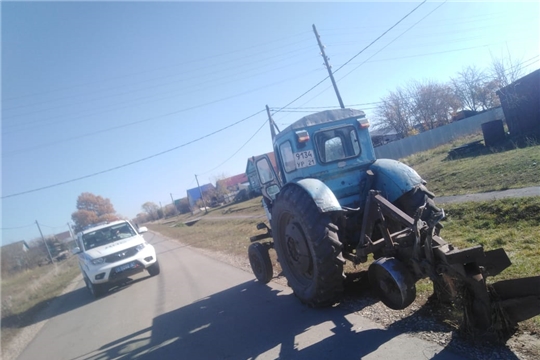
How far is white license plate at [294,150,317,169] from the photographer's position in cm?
524

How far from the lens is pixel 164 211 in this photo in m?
91.8

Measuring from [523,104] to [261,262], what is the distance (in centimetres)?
1836

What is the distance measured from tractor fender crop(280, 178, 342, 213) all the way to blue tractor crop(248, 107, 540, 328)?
0.01 meters

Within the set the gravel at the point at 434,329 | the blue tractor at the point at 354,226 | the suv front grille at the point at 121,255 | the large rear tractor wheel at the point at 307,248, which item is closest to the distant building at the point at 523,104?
the blue tractor at the point at 354,226

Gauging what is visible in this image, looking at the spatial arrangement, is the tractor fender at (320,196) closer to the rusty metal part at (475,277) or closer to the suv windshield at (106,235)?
the rusty metal part at (475,277)

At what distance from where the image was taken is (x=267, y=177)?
22.3 feet

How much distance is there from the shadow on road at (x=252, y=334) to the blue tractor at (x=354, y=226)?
0.34m

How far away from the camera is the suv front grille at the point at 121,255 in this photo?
991cm

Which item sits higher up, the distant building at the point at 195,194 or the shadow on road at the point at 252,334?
the distant building at the point at 195,194

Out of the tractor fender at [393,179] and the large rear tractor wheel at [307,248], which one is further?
the tractor fender at [393,179]

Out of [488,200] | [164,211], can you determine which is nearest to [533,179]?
[488,200]

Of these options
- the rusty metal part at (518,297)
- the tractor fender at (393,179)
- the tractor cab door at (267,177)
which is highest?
the tractor cab door at (267,177)

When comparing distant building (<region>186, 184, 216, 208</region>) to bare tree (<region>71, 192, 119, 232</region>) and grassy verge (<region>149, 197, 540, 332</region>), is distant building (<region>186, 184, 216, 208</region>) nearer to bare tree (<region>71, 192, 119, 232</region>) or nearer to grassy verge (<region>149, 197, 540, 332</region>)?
bare tree (<region>71, 192, 119, 232</region>)

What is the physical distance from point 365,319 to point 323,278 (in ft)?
2.27
